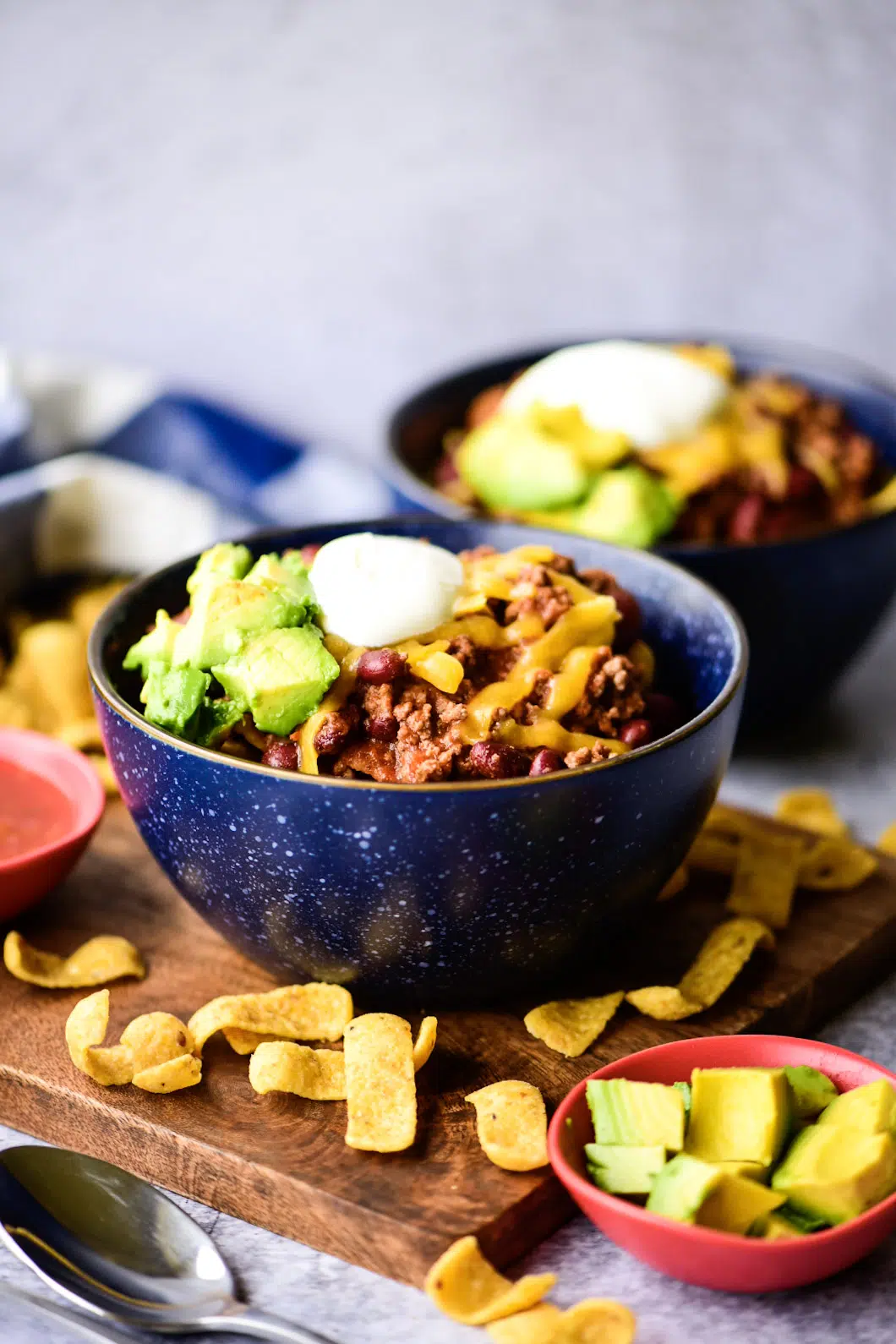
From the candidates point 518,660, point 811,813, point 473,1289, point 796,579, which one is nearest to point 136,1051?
point 473,1289

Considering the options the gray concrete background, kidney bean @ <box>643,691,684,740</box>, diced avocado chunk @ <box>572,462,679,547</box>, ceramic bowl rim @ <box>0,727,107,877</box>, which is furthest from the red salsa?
the gray concrete background

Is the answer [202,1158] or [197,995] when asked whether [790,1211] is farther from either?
[197,995]

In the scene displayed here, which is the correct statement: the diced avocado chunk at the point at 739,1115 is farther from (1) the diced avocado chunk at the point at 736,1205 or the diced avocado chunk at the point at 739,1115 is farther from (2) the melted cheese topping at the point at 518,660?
(2) the melted cheese topping at the point at 518,660

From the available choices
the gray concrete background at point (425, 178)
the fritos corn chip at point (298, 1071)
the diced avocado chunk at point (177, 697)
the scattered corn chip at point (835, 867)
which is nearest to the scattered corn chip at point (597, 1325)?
the fritos corn chip at point (298, 1071)

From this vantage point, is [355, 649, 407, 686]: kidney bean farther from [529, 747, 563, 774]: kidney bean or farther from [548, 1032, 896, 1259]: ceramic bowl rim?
[548, 1032, 896, 1259]: ceramic bowl rim

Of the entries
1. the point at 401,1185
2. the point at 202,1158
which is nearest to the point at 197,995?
the point at 202,1158

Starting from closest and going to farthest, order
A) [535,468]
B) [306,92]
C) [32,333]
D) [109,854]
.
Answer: [109,854], [535,468], [306,92], [32,333]
